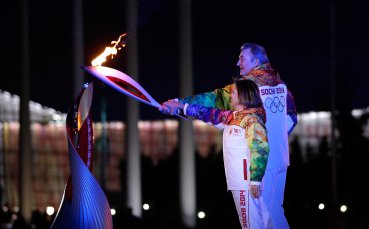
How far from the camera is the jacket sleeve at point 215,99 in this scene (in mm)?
8680

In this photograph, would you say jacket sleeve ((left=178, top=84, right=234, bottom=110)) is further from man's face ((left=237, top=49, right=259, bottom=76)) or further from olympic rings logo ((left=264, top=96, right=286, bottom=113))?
olympic rings logo ((left=264, top=96, right=286, bottom=113))

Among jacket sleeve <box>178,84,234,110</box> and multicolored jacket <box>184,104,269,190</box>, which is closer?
multicolored jacket <box>184,104,269,190</box>

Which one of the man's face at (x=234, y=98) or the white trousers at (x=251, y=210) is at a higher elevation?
the man's face at (x=234, y=98)

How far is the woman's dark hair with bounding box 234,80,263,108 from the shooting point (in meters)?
8.19


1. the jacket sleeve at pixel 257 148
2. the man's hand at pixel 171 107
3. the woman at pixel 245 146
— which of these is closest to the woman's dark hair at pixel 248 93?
the woman at pixel 245 146

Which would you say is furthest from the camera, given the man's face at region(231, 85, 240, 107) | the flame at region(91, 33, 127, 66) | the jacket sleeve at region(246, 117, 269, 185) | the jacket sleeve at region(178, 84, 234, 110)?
the flame at region(91, 33, 127, 66)

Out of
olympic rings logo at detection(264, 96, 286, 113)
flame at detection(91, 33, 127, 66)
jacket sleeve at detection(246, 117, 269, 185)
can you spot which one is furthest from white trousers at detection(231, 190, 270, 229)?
flame at detection(91, 33, 127, 66)

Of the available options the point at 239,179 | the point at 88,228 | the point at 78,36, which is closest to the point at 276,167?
the point at 239,179

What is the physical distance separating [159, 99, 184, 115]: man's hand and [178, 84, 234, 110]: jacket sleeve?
0.47ft

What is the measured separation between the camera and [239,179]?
833cm

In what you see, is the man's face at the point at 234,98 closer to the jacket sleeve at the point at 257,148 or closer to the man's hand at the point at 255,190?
the jacket sleeve at the point at 257,148

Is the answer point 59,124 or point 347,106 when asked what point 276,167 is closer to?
point 347,106

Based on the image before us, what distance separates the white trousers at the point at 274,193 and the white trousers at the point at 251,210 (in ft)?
0.21

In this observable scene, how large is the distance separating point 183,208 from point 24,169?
21.1ft
